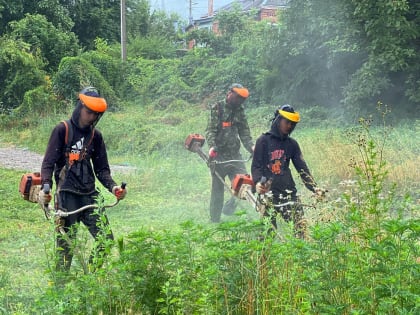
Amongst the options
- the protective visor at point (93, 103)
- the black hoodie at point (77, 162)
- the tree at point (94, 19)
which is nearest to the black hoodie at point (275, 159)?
the black hoodie at point (77, 162)

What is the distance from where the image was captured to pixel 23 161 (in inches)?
647

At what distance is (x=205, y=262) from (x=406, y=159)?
25.5 feet

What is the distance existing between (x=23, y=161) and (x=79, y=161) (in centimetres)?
1141

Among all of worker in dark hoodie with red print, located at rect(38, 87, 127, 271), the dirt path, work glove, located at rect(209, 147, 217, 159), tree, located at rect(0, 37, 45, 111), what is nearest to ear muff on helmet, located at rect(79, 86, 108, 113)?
worker in dark hoodie with red print, located at rect(38, 87, 127, 271)

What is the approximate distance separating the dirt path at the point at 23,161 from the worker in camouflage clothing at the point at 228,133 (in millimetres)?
6064

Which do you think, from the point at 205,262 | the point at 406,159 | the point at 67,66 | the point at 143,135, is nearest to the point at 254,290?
the point at 205,262

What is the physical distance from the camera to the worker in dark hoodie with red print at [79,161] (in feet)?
17.9

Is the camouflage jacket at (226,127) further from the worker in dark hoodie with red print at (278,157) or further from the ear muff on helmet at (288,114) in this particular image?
the ear muff on helmet at (288,114)

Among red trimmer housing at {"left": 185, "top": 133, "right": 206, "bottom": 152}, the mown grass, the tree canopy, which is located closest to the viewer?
the mown grass

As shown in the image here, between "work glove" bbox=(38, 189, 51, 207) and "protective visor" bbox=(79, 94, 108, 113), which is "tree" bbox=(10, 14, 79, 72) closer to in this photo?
"protective visor" bbox=(79, 94, 108, 113)

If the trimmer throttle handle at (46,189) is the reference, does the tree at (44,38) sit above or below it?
above

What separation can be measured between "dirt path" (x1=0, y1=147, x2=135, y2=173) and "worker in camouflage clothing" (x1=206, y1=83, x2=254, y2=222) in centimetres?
606

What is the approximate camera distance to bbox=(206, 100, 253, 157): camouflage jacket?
8.48 meters

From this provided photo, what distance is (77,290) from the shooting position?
3.80 metres
